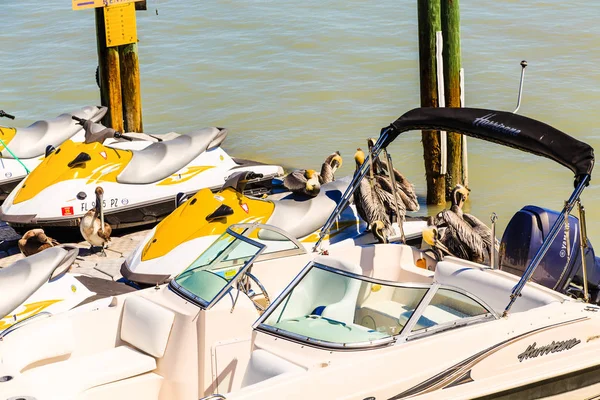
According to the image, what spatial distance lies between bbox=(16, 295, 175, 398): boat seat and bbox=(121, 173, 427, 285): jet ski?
6.53 feet

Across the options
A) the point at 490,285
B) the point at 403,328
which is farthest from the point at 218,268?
the point at 490,285

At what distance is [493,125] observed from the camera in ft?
22.2

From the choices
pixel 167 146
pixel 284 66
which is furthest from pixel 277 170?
pixel 284 66

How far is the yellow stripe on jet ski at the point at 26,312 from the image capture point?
7488 mm

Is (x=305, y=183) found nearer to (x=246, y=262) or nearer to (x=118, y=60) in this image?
(x=246, y=262)

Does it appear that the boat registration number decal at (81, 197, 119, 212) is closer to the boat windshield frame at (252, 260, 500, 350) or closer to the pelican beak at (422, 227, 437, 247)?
the pelican beak at (422, 227, 437, 247)

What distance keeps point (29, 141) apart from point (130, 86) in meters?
1.49

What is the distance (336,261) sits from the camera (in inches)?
263

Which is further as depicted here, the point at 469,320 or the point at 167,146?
the point at 167,146

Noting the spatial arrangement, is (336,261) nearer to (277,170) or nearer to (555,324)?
(555,324)

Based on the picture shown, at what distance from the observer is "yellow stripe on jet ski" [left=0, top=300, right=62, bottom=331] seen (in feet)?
24.6

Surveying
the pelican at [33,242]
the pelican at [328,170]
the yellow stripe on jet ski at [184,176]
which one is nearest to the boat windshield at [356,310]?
the pelican at [33,242]

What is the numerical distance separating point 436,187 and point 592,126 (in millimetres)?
4774

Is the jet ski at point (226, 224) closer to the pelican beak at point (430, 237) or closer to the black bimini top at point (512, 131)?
the pelican beak at point (430, 237)
